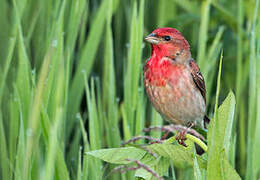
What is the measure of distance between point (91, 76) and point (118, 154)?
5.91 feet

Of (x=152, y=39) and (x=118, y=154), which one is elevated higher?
(x=152, y=39)

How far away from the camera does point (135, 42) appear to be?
2.67m

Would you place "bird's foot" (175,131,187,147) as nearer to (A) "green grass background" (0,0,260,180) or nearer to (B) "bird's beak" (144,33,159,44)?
(A) "green grass background" (0,0,260,180)

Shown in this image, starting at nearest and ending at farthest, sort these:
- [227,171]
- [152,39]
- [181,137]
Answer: [227,171] → [181,137] → [152,39]

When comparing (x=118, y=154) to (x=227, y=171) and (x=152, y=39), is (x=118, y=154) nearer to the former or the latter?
(x=227, y=171)

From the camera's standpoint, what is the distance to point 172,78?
2621 mm

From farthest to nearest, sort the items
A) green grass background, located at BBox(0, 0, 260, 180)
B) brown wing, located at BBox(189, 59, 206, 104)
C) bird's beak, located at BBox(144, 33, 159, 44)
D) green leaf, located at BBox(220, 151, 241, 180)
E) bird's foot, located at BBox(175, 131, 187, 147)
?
brown wing, located at BBox(189, 59, 206, 104) < bird's beak, located at BBox(144, 33, 159, 44) < green grass background, located at BBox(0, 0, 260, 180) < bird's foot, located at BBox(175, 131, 187, 147) < green leaf, located at BBox(220, 151, 241, 180)

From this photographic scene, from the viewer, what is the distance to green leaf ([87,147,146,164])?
1.60m

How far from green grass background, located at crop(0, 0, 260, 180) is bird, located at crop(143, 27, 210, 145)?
0.10 metres

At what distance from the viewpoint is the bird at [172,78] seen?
8.57 feet

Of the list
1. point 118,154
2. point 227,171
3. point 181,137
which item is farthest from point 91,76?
point 227,171

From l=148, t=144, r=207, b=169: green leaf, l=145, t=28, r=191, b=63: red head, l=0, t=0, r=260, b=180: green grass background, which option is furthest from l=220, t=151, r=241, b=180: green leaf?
l=145, t=28, r=191, b=63: red head


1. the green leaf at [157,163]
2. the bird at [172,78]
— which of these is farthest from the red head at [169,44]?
the green leaf at [157,163]

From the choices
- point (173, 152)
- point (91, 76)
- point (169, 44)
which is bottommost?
point (91, 76)
